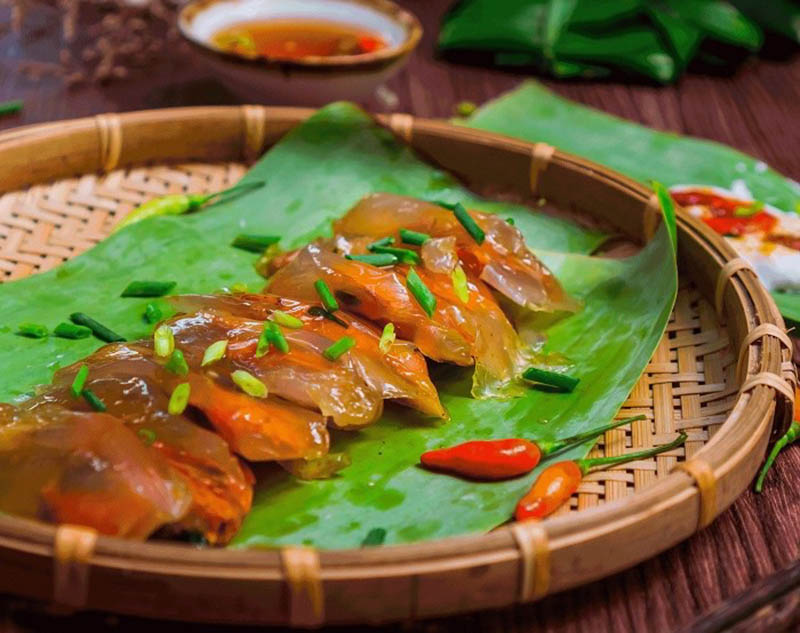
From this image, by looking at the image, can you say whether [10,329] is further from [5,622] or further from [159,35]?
[159,35]

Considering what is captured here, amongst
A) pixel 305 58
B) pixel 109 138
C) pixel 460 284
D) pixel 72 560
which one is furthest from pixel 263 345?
pixel 305 58

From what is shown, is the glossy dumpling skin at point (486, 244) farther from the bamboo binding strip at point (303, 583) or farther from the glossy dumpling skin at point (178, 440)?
the bamboo binding strip at point (303, 583)

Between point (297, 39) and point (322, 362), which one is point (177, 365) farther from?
point (297, 39)

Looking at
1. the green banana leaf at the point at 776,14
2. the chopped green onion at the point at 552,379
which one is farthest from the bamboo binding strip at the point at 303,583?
the green banana leaf at the point at 776,14

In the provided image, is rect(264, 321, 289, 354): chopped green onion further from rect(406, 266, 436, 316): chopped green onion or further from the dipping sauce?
the dipping sauce

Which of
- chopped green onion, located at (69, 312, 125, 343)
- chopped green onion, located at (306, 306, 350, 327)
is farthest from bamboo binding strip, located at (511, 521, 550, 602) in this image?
chopped green onion, located at (69, 312, 125, 343)

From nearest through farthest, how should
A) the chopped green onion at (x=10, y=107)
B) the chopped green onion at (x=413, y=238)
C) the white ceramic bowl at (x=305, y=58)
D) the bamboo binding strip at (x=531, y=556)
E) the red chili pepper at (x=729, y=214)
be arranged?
1. the bamboo binding strip at (x=531, y=556)
2. the chopped green onion at (x=413, y=238)
3. the red chili pepper at (x=729, y=214)
4. the white ceramic bowl at (x=305, y=58)
5. the chopped green onion at (x=10, y=107)
